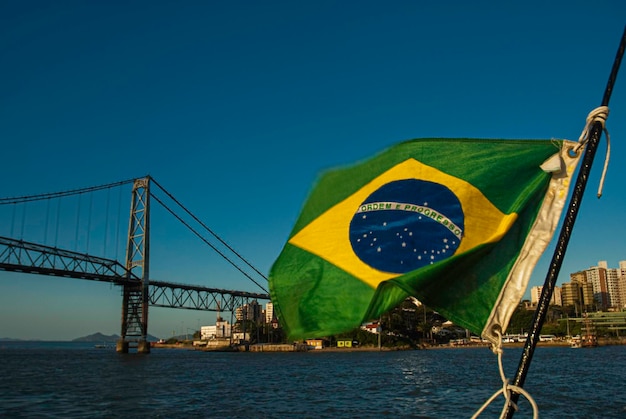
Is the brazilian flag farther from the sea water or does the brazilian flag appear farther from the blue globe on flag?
the sea water

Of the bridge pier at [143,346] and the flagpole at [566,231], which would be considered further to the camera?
the bridge pier at [143,346]

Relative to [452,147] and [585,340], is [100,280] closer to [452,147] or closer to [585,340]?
[452,147]

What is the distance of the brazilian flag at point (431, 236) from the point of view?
4535 millimetres

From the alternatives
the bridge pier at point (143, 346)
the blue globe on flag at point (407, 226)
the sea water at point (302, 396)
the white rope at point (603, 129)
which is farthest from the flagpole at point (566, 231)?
the bridge pier at point (143, 346)

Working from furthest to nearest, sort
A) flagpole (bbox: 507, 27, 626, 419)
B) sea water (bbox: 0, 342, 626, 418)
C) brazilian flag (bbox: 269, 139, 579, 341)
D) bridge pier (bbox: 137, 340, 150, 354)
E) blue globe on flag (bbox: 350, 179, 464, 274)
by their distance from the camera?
bridge pier (bbox: 137, 340, 150, 354)
sea water (bbox: 0, 342, 626, 418)
blue globe on flag (bbox: 350, 179, 464, 274)
brazilian flag (bbox: 269, 139, 579, 341)
flagpole (bbox: 507, 27, 626, 419)

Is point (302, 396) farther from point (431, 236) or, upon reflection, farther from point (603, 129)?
point (603, 129)

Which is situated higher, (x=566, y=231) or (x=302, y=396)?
(x=566, y=231)

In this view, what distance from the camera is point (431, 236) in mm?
4781

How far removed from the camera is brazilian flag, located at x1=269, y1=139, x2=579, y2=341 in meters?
4.54

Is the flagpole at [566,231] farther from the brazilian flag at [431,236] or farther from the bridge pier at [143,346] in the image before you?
the bridge pier at [143,346]

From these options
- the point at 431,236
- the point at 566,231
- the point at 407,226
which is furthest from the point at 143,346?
the point at 566,231

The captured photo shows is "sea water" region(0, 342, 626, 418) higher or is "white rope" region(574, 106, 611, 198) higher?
"white rope" region(574, 106, 611, 198)

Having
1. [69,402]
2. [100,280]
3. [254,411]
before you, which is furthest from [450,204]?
[100,280]

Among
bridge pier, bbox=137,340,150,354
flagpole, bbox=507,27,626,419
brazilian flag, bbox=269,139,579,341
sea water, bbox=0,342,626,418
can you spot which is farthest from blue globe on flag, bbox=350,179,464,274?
bridge pier, bbox=137,340,150,354
